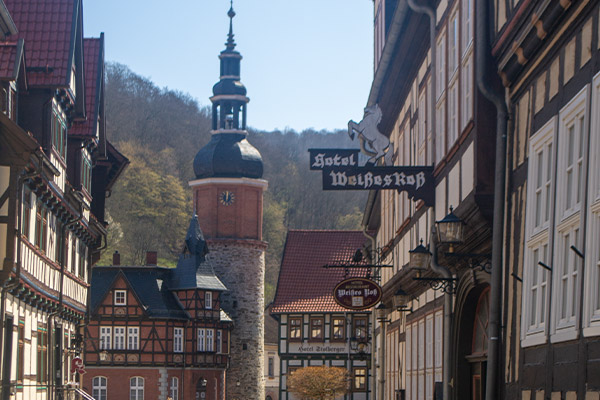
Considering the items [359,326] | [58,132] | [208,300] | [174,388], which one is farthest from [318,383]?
[58,132]

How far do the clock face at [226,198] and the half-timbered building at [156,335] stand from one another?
305 inches

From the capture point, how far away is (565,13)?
795 centimetres

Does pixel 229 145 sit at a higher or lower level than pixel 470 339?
higher

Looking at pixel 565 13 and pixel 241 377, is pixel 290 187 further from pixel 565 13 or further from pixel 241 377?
pixel 565 13

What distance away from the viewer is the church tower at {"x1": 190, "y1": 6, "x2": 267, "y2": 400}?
235 feet

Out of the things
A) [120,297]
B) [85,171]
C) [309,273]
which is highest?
[85,171]

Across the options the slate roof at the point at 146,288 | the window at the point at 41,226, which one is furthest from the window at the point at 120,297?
the window at the point at 41,226

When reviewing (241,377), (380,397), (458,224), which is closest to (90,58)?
(380,397)

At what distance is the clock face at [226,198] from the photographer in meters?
75.7

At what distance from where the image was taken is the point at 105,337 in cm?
6259

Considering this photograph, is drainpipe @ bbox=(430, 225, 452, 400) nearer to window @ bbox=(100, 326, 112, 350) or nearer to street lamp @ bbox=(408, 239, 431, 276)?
street lamp @ bbox=(408, 239, 431, 276)

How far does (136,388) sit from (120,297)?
5.12 metres

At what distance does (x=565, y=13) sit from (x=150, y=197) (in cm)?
10412

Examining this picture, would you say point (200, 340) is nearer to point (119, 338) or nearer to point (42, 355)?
point (119, 338)
